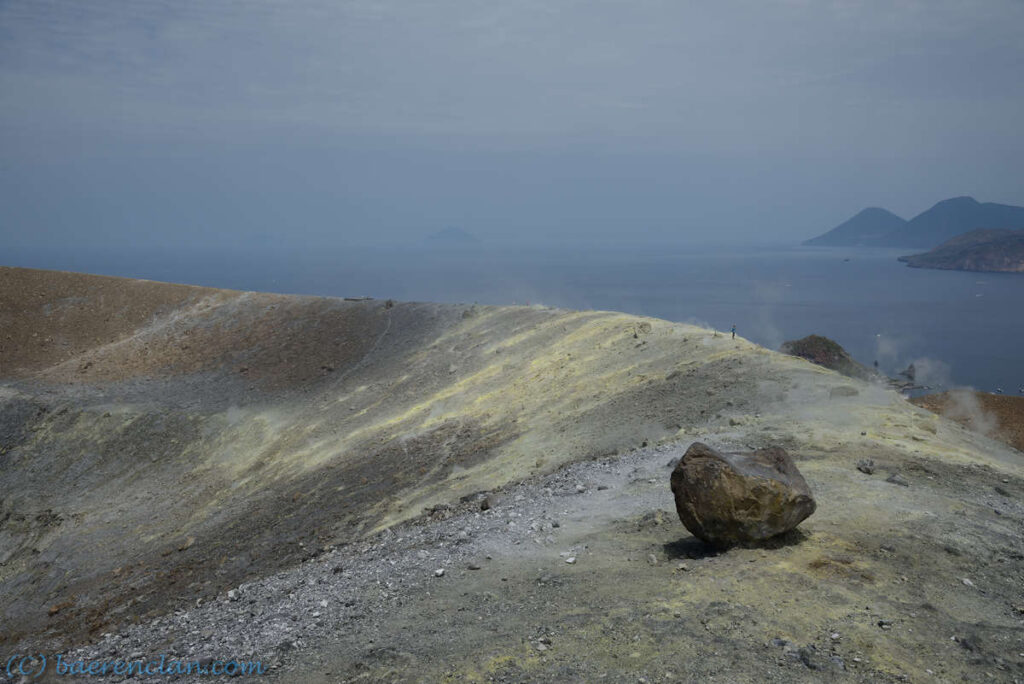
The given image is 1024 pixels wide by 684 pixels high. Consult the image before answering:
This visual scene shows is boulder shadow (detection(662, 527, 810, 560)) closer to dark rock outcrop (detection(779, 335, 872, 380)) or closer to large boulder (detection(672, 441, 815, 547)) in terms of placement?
large boulder (detection(672, 441, 815, 547))

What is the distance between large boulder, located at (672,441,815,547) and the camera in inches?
389

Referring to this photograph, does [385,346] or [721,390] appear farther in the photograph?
[385,346]

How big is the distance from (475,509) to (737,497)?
22.8ft

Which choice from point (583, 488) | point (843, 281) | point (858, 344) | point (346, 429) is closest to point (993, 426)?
point (583, 488)

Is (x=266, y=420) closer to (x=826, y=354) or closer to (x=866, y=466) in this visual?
(x=866, y=466)

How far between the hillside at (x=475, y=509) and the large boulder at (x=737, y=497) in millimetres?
410

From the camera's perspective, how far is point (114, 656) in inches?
435

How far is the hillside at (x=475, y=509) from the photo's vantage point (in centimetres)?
862

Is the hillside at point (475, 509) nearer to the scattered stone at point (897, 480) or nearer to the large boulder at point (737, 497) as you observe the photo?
the scattered stone at point (897, 480)

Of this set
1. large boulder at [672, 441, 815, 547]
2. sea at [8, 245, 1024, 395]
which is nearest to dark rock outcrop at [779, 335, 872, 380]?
large boulder at [672, 441, 815, 547]

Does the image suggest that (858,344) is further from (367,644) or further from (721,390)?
(367,644)

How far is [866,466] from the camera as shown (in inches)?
523

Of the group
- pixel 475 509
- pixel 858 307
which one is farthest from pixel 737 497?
pixel 858 307

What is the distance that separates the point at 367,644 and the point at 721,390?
13.0 meters
